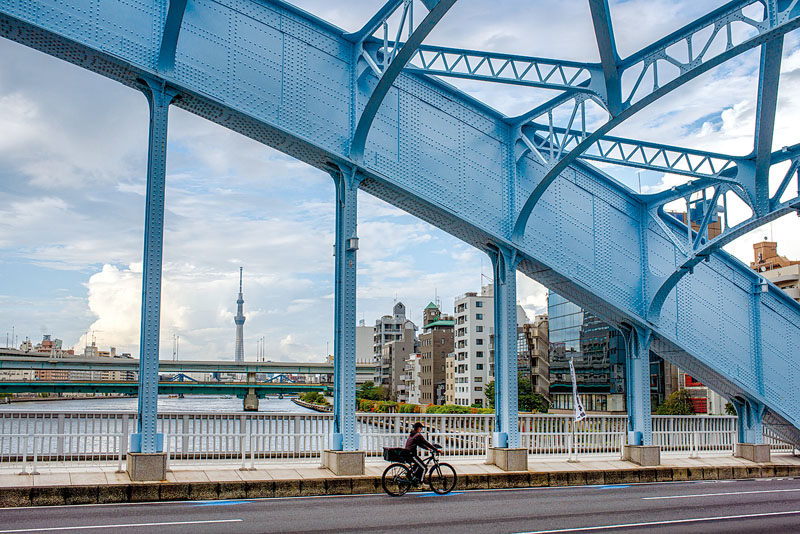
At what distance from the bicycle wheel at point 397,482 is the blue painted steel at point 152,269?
4.41 m

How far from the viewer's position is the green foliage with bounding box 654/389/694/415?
2456 inches

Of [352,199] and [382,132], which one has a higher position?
[382,132]

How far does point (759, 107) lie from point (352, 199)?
8833mm

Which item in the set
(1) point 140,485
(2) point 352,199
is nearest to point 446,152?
(2) point 352,199

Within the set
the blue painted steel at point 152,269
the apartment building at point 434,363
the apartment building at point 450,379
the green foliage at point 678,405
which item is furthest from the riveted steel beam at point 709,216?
the apartment building at point 434,363

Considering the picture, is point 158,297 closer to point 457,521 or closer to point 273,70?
point 273,70

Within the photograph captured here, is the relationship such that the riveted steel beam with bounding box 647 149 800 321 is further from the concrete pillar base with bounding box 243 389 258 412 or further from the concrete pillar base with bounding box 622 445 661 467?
the concrete pillar base with bounding box 243 389 258 412

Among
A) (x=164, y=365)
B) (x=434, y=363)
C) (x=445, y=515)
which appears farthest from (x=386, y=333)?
→ (x=445, y=515)

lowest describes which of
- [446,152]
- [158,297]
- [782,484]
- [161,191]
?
[782,484]

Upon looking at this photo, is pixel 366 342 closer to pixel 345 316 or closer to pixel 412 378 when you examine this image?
pixel 412 378

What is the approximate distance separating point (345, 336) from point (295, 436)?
8.37ft

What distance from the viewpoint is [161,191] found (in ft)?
46.6

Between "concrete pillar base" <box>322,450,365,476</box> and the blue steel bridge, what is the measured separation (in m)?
0.28

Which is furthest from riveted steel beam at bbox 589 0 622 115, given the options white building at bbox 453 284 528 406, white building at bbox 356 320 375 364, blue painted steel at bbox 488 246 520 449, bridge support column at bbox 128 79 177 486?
white building at bbox 356 320 375 364
